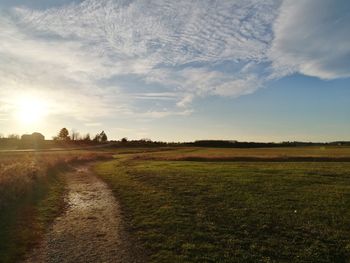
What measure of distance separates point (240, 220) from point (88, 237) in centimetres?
701

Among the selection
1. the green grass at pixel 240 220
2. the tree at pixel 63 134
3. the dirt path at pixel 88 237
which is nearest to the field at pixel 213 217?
the green grass at pixel 240 220

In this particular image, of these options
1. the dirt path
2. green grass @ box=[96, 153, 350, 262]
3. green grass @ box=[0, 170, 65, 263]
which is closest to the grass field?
green grass @ box=[0, 170, 65, 263]

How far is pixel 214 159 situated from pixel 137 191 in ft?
130

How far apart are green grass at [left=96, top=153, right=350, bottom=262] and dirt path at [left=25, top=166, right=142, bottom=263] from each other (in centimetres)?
80

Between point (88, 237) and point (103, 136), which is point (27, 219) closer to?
point (88, 237)

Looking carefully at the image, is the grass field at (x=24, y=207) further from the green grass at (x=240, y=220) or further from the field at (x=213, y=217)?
the green grass at (x=240, y=220)

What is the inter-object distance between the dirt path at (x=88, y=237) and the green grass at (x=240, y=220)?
2.63 feet

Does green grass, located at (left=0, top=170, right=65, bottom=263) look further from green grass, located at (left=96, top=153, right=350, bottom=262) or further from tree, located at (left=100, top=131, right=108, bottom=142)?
tree, located at (left=100, top=131, right=108, bottom=142)

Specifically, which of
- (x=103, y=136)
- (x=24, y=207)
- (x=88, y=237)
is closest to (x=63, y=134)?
(x=103, y=136)

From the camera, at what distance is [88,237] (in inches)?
547

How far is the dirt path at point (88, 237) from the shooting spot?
11.5 m

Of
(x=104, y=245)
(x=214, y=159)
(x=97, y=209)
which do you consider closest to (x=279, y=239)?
(x=104, y=245)

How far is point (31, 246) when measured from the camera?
12.8 metres

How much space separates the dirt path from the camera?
11523mm
